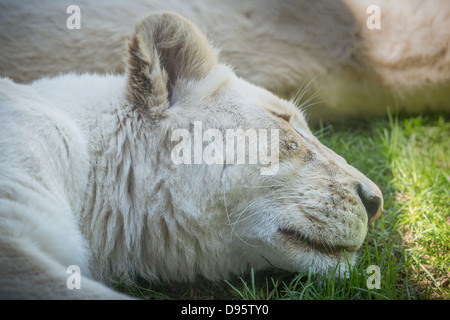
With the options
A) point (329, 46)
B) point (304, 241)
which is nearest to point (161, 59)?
point (304, 241)

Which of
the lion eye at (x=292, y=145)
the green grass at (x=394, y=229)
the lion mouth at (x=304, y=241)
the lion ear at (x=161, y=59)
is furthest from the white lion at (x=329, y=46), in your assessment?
the lion mouth at (x=304, y=241)

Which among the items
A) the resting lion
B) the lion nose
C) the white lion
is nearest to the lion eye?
the resting lion

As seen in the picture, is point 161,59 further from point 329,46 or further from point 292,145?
point 329,46

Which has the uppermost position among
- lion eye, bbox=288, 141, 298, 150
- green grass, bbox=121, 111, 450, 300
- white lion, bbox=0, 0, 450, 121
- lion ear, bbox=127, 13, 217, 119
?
white lion, bbox=0, 0, 450, 121

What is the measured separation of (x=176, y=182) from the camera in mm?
1883

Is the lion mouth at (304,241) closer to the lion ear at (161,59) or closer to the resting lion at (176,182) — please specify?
the resting lion at (176,182)

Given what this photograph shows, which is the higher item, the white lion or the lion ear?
the white lion

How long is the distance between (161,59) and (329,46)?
68.3 inches

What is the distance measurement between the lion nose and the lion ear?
0.83 m

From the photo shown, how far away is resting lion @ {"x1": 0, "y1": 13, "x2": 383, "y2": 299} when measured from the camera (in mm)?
1844

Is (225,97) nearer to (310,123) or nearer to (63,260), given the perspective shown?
(63,260)

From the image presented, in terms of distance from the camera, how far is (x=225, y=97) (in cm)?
205

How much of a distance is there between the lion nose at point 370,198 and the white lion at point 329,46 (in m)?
1.46

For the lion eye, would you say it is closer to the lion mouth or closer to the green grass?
the lion mouth
